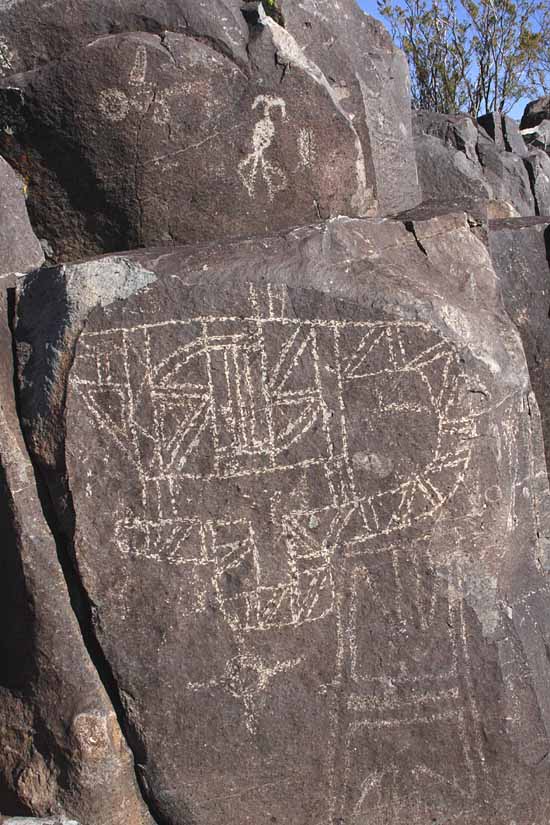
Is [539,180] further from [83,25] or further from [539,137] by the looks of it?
[83,25]

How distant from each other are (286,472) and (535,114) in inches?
341

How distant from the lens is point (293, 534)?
2381 mm

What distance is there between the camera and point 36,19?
2.76 metres

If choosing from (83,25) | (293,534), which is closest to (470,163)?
(83,25)

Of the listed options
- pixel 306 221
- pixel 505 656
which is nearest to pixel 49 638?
pixel 505 656

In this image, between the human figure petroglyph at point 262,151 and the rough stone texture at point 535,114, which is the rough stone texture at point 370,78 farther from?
the rough stone texture at point 535,114

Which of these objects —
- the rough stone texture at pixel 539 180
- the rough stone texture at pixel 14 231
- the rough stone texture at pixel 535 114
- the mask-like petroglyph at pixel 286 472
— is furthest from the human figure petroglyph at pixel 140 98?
the rough stone texture at pixel 535 114

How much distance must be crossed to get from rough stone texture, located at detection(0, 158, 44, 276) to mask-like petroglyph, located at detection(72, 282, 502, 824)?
46cm

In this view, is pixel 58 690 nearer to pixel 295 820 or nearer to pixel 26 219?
pixel 295 820

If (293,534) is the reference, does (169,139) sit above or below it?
above

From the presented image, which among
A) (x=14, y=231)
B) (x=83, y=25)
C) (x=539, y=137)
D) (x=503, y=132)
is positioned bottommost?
(x=14, y=231)

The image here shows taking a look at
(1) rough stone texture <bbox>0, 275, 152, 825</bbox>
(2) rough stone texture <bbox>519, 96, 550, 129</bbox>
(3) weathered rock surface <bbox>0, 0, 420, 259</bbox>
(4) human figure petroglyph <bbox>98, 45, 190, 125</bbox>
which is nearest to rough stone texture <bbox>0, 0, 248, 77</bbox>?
(3) weathered rock surface <bbox>0, 0, 420, 259</bbox>

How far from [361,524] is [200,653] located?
1.84 ft

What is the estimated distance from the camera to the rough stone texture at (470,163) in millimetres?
4293
